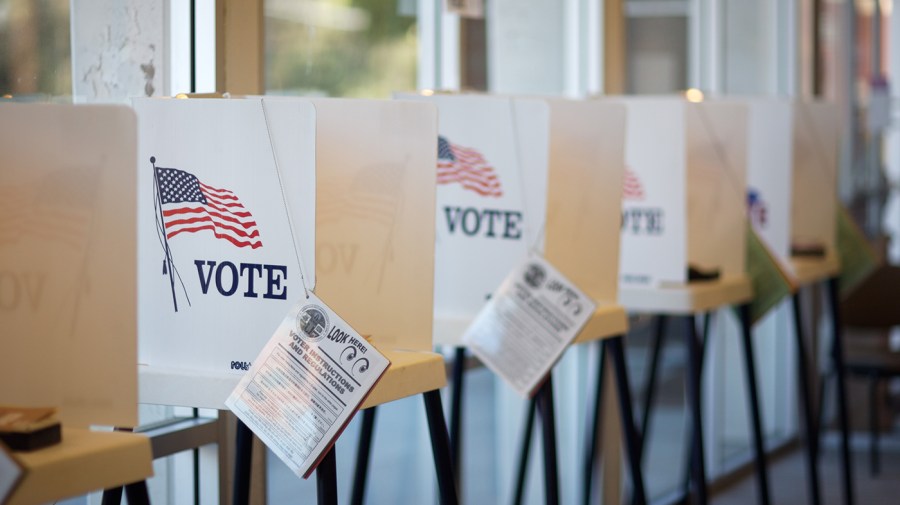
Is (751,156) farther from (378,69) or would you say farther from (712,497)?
(712,497)

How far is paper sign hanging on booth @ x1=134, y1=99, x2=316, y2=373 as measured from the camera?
4.90 feet

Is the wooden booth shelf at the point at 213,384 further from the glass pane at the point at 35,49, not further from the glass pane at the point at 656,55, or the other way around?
the glass pane at the point at 656,55

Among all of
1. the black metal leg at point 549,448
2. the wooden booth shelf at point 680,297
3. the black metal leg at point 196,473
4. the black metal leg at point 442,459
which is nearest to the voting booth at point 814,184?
the wooden booth shelf at point 680,297

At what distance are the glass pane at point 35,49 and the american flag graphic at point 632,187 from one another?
3.83 feet

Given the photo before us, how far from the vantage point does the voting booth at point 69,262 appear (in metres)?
1.34

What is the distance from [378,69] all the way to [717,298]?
838 millimetres

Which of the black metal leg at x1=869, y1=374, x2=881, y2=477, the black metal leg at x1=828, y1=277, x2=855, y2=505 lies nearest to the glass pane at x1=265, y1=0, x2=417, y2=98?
the black metal leg at x1=828, y1=277, x2=855, y2=505

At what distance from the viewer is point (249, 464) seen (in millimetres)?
1636

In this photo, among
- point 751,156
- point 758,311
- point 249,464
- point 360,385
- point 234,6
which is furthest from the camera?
point 751,156

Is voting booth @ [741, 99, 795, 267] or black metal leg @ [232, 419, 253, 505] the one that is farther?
voting booth @ [741, 99, 795, 267]

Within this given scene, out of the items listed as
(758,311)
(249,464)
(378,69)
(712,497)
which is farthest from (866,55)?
(249,464)

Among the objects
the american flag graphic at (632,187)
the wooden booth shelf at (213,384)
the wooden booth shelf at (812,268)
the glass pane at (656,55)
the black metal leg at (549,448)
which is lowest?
the black metal leg at (549,448)

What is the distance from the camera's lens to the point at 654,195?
2525mm

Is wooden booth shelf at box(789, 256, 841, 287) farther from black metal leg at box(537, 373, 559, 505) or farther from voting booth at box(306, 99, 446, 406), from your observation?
voting booth at box(306, 99, 446, 406)
